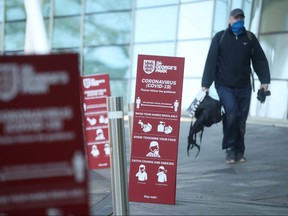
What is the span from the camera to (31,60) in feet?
7.66

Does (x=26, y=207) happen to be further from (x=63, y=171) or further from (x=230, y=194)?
(x=230, y=194)

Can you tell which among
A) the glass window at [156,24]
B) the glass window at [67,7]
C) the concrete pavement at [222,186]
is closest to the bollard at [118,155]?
the concrete pavement at [222,186]

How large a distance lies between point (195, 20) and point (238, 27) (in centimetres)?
1023

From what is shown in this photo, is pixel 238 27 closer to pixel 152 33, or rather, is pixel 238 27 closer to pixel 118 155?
pixel 118 155

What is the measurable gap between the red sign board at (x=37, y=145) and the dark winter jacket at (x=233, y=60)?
191 inches

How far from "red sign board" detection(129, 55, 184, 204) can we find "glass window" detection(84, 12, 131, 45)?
14603 millimetres

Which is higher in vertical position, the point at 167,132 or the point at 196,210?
the point at 167,132

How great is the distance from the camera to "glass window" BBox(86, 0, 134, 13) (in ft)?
63.1

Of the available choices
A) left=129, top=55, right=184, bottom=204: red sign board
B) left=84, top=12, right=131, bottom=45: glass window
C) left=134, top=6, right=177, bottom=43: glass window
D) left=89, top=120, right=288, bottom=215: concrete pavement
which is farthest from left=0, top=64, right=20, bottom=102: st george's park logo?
left=84, top=12, right=131, bottom=45: glass window

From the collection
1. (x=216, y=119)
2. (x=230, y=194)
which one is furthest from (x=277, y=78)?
(x=230, y=194)

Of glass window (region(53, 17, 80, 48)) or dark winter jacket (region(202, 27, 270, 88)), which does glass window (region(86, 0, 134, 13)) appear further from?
dark winter jacket (region(202, 27, 270, 88))

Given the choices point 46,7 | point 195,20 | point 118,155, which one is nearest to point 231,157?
point 118,155

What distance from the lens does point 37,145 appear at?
2326 mm

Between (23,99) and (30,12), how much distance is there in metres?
4.02
